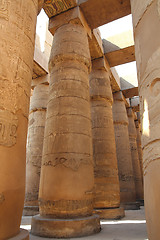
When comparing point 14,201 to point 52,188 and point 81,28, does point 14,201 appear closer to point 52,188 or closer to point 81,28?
point 52,188

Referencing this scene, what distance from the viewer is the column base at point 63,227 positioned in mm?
4152

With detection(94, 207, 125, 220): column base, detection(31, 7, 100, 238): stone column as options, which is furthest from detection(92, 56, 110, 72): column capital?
detection(94, 207, 125, 220): column base

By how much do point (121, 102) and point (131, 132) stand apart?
122 inches

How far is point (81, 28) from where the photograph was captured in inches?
276

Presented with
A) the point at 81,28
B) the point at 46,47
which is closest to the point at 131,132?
the point at 46,47

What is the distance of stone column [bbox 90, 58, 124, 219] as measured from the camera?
24.9 feet

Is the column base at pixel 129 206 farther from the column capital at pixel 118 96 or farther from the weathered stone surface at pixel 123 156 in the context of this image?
the column capital at pixel 118 96

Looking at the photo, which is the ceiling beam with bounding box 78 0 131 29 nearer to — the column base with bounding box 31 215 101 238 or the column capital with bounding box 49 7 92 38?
the column capital with bounding box 49 7 92 38

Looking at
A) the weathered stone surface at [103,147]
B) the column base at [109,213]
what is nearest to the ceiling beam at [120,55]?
the weathered stone surface at [103,147]

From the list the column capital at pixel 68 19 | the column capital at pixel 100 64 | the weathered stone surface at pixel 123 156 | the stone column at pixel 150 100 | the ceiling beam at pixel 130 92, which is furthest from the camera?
the ceiling beam at pixel 130 92

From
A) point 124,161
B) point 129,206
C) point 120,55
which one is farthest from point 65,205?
point 120,55

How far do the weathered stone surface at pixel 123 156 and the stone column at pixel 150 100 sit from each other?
9.94 meters

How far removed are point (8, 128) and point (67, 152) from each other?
8.77ft

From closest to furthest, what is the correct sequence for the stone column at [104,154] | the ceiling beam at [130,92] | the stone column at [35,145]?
the stone column at [104,154]
the stone column at [35,145]
the ceiling beam at [130,92]
